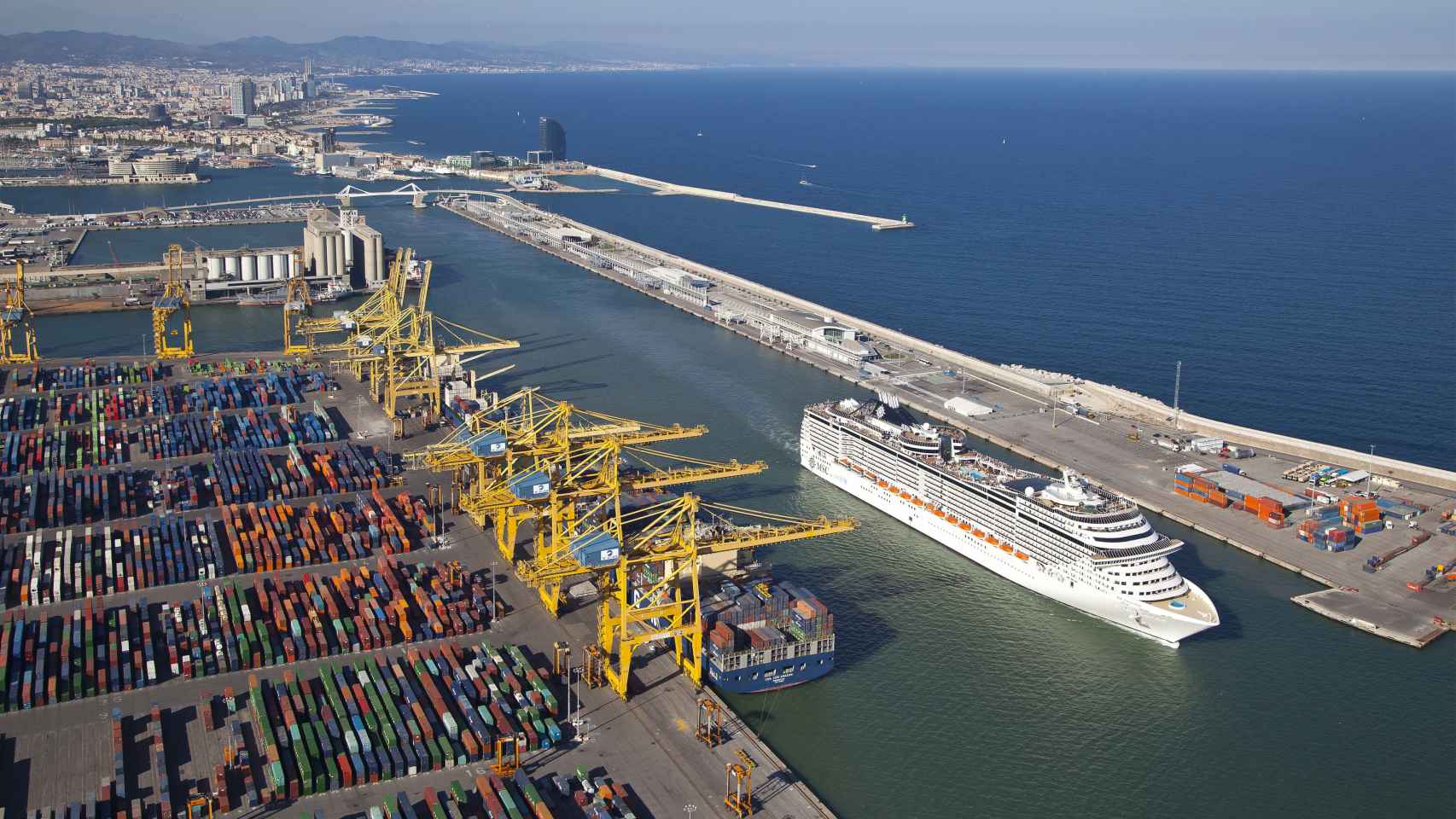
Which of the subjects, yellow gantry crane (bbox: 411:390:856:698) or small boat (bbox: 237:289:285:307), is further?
small boat (bbox: 237:289:285:307)

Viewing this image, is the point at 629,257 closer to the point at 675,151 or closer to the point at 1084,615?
the point at 1084,615

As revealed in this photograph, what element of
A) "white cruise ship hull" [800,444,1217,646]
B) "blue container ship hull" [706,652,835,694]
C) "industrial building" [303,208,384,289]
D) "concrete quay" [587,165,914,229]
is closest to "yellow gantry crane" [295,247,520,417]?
"industrial building" [303,208,384,289]

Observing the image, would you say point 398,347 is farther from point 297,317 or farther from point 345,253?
point 345,253

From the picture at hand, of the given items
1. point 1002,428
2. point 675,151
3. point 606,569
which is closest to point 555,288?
point 1002,428

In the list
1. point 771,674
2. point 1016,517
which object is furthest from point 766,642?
point 1016,517

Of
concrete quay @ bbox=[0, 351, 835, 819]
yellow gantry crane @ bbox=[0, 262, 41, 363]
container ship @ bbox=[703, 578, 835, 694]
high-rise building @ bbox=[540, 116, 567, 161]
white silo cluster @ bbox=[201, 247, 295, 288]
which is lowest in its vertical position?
concrete quay @ bbox=[0, 351, 835, 819]

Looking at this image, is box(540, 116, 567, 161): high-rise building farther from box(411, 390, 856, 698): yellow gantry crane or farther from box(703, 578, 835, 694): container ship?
box(703, 578, 835, 694): container ship
